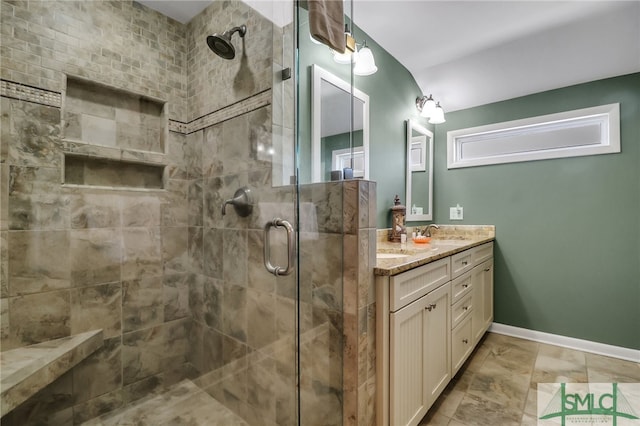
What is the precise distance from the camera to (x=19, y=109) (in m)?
1.30

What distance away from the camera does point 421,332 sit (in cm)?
134

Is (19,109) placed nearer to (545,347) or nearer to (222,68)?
(222,68)

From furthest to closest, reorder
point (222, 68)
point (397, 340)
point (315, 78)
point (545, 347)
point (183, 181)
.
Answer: point (545, 347) → point (183, 181) → point (222, 68) → point (315, 78) → point (397, 340)

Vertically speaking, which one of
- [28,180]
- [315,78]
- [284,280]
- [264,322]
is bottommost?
[264,322]

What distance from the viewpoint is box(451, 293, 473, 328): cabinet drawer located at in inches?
66.7

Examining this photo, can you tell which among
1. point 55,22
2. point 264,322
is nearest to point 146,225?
point 264,322

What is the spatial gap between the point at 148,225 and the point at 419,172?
2268 mm

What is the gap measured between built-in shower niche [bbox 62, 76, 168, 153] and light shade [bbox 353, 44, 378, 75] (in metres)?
1.31

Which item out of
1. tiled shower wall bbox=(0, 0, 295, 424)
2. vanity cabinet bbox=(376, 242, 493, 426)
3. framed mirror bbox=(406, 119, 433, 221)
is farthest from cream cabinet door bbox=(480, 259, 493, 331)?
tiled shower wall bbox=(0, 0, 295, 424)

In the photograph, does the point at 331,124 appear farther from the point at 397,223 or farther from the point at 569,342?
the point at 569,342

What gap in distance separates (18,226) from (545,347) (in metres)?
3.53

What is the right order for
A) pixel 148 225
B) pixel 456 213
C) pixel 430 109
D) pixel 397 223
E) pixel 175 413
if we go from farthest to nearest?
pixel 456 213 → pixel 430 109 → pixel 397 223 → pixel 148 225 → pixel 175 413

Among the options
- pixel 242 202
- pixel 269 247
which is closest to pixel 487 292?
pixel 269 247

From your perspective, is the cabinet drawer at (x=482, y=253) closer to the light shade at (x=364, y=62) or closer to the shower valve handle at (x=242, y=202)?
the light shade at (x=364, y=62)
